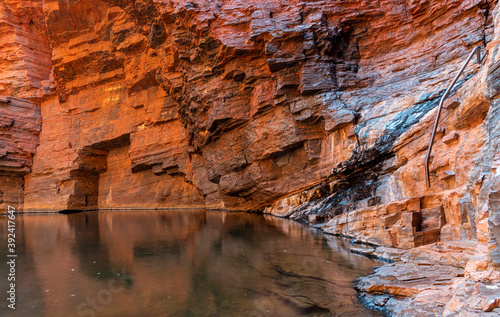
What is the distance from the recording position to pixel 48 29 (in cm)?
2823

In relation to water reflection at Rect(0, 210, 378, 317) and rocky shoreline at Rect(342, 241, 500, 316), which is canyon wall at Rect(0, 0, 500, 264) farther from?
water reflection at Rect(0, 210, 378, 317)

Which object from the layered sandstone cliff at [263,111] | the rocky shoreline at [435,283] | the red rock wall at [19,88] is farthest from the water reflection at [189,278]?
the red rock wall at [19,88]

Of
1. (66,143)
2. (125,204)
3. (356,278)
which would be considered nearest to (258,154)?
(356,278)

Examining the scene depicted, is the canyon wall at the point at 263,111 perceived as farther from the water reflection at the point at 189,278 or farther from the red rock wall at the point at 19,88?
the water reflection at the point at 189,278

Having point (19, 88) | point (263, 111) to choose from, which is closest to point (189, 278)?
point (263, 111)

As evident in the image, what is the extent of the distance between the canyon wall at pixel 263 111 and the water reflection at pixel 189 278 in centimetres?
203

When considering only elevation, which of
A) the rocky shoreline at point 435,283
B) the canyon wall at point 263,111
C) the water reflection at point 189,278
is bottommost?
the water reflection at point 189,278

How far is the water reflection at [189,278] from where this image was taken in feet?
13.8

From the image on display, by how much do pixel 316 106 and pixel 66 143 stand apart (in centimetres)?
2481

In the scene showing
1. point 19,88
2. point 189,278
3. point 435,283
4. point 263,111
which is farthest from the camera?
point 19,88

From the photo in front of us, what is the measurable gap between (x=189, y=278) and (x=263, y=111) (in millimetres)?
13436

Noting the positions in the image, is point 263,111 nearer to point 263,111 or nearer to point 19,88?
point 263,111

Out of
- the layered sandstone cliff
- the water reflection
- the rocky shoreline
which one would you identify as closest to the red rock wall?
the layered sandstone cliff

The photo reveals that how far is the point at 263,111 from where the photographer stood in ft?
59.0
